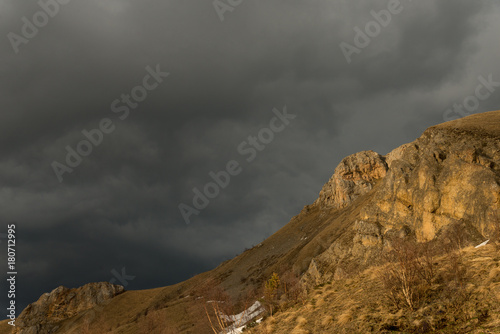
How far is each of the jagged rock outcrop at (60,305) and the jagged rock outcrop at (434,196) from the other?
111 m

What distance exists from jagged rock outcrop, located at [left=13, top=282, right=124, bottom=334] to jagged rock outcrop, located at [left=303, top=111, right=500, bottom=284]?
11077 centimetres

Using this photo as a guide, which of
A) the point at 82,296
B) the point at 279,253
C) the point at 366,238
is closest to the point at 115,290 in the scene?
the point at 82,296

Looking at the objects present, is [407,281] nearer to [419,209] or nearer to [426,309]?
[426,309]

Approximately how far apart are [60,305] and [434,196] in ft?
498

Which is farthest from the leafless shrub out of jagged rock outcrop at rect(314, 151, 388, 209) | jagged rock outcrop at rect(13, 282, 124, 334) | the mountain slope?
jagged rock outcrop at rect(13, 282, 124, 334)

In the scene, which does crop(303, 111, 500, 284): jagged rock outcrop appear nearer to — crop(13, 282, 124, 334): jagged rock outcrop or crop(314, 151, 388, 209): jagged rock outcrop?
crop(314, 151, 388, 209): jagged rock outcrop

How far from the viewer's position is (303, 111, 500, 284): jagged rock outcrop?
39.5m

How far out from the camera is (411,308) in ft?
65.3

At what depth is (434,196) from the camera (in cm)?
4603

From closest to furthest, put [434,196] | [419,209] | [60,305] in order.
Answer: [434,196] < [419,209] < [60,305]

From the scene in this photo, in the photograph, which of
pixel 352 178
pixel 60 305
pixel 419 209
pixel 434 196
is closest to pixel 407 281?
pixel 434 196

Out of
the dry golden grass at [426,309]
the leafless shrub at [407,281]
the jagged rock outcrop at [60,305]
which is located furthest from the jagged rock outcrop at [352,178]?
the leafless shrub at [407,281]

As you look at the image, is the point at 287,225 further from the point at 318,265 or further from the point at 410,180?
the point at 410,180

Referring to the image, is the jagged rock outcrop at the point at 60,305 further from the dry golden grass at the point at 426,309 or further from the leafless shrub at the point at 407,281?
the leafless shrub at the point at 407,281
